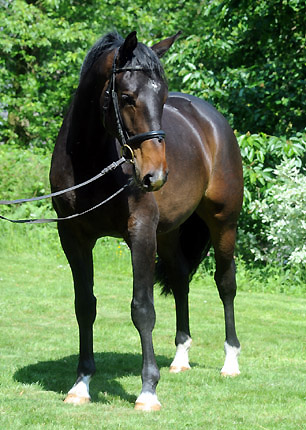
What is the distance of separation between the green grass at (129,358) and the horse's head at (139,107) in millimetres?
1402

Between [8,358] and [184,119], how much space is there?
2415mm

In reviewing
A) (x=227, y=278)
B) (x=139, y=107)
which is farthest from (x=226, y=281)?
(x=139, y=107)

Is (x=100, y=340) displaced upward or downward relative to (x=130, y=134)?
downward

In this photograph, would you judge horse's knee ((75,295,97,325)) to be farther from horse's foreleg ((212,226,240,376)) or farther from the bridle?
horse's foreleg ((212,226,240,376))

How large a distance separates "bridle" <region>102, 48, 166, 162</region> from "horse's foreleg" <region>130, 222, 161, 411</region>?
1.85 feet

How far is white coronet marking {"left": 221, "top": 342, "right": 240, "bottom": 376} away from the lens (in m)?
5.48

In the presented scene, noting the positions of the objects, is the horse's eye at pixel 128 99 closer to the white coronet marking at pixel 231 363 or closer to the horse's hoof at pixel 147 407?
the horse's hoof at pixel 147 407

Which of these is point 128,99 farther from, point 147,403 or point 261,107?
point 261,107

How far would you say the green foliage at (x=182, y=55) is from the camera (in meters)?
11.3

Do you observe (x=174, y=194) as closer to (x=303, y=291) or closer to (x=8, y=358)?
(x=8, y=358)

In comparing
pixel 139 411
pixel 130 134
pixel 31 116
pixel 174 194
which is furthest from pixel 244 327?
pixel 31 116

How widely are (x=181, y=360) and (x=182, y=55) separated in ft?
23.5

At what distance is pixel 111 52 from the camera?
419 cm

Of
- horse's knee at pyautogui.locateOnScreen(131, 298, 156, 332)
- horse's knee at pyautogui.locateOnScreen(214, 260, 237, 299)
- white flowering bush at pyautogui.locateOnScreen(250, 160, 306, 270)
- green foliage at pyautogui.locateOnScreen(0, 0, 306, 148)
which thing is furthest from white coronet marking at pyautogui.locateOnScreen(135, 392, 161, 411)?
green foliage at pyautogui.locateOnScreen(0, 0, 306, 148)
